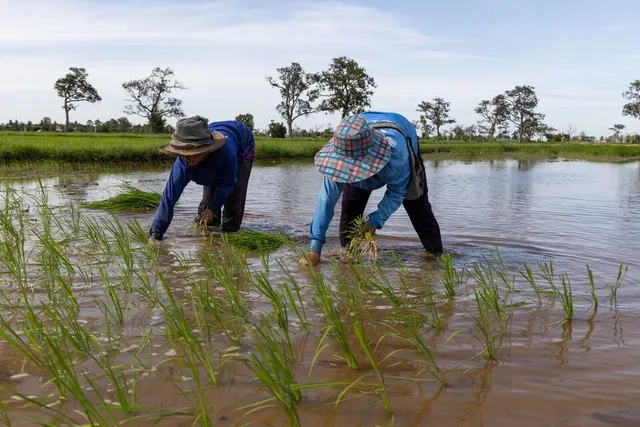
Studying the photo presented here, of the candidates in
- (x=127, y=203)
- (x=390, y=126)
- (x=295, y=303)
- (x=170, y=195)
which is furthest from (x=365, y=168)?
(x=127, y=203)

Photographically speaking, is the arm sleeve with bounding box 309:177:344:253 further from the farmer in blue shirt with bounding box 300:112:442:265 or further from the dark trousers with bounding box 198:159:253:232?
the dark trousers with bounding box 198:159:253:232

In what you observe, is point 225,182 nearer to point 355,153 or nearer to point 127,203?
point 355,153

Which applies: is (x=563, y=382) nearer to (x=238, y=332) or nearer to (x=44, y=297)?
(x=238, y=332)

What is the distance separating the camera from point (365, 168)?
302 cm

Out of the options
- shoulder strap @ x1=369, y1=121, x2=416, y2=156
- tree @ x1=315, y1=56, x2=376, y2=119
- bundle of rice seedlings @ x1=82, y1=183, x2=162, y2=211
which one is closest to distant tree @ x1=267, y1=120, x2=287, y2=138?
tree @ x1=315, y1=56, x2=376, y2=119

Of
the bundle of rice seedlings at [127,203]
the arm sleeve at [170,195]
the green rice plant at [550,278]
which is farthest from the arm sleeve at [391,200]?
the bundle of rice seedlings at [127,203]

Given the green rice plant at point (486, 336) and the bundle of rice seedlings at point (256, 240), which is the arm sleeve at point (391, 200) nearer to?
the green rice plant at point (486, 336)

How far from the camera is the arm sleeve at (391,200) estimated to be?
3.28 metres

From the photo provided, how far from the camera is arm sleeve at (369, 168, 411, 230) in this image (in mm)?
3281

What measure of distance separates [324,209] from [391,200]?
1.34 ft

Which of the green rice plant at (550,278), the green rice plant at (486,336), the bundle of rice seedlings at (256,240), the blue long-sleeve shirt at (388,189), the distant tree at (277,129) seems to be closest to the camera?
the green rice plant at (486,336)

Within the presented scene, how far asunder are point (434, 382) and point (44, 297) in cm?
200

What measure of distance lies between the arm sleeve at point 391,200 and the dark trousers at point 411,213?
54 cm

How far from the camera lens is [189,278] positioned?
3244 millimetres
